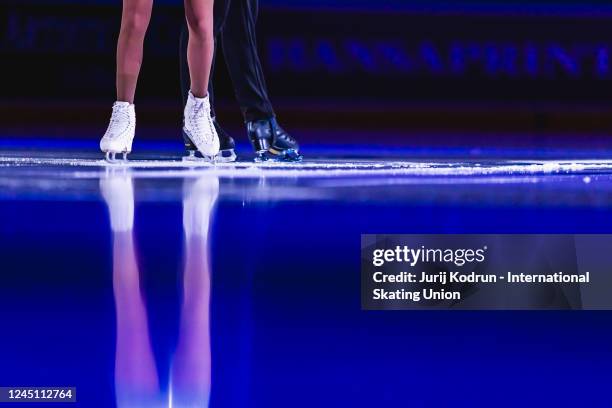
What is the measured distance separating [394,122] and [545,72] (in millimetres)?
1256

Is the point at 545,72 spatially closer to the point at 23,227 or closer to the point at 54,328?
the point at 23,227

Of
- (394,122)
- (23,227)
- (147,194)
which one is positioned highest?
(394,122)

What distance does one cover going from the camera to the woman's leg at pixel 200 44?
7.86 feet

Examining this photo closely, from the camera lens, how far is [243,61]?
2660 millimetres

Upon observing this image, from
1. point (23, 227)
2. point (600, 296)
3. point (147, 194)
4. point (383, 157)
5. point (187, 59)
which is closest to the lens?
point (600, 296)

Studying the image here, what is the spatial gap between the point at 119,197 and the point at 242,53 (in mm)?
1012

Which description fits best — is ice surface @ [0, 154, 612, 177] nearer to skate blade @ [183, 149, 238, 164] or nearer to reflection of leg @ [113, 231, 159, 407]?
skate blade @ [183, 149, 238, 164]

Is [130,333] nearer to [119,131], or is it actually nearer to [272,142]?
[119,131]

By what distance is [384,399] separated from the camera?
0.79 m

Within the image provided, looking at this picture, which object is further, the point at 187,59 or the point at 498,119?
the point at 498,119

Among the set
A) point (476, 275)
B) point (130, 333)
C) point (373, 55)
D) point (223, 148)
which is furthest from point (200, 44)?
point (373, 55)

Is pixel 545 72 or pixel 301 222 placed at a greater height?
pixel 545 72

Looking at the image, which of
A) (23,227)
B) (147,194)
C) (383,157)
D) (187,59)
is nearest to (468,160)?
(383,157)

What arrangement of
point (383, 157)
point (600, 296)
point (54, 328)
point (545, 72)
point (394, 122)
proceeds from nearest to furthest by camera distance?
point (54, 328) < point (600, 296) < point (383, 157) < point (394, 122) < point (545, 72)
